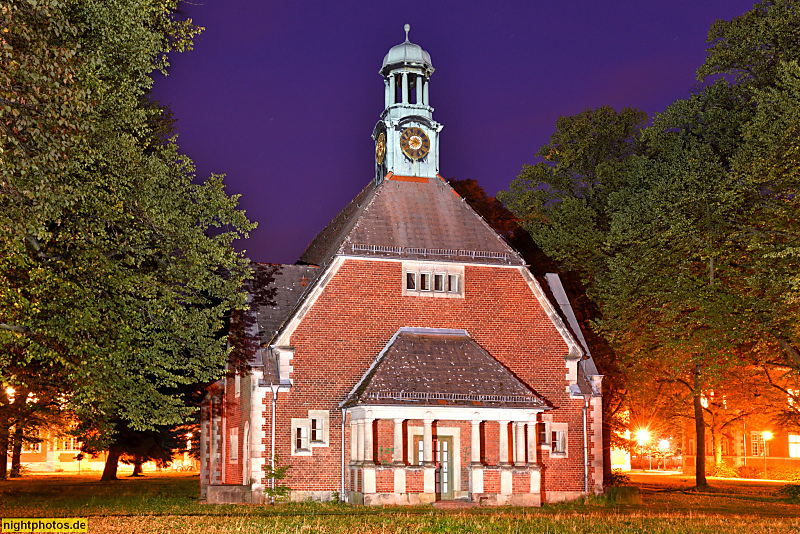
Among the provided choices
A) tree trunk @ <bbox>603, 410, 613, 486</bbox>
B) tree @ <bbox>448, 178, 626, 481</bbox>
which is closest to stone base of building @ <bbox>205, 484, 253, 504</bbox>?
tree trunk @ <bbox>603, 410, 613, 486</bbox>

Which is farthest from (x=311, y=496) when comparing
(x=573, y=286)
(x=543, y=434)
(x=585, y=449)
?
(x=573, y=286)

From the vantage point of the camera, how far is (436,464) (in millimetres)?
29641

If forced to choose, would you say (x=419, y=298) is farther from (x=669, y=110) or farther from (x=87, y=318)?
(x=669, y=110)

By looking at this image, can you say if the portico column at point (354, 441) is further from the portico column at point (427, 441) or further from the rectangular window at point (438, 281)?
the rectangular window at point (438, 281)

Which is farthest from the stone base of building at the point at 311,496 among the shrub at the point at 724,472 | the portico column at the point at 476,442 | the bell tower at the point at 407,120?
the shrub at the point at 724,472

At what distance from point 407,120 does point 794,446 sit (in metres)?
43.7

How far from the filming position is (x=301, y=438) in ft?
101

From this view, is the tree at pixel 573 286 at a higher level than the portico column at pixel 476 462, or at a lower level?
higher

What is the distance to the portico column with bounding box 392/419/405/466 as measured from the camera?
28.2m

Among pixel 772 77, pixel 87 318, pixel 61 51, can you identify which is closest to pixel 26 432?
pixel 87 318

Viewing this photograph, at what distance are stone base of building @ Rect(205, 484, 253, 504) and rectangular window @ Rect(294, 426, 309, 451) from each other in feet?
7.04

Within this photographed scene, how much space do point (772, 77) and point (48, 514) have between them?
35.5 metres

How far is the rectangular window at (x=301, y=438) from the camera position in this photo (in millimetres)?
30781

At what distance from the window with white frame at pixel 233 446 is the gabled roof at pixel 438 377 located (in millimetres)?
6173
